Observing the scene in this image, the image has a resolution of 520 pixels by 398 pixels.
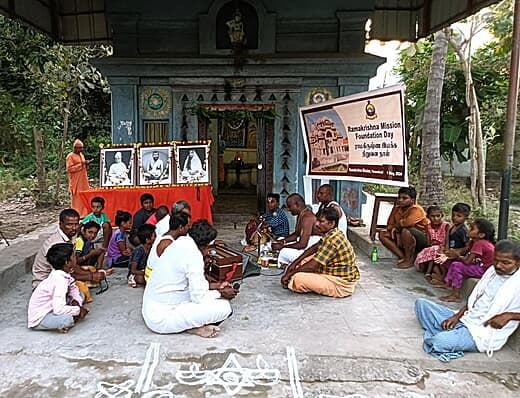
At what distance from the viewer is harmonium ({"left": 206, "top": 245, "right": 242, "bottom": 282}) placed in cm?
518

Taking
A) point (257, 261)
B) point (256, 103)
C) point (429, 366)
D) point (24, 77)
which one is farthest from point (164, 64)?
point (429, 366)

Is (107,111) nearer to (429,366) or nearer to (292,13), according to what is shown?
(292,13)

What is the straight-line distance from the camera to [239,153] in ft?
47.8

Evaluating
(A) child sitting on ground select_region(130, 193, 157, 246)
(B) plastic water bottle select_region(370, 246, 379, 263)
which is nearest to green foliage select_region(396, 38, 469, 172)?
(B) plastic water bottle select_region(370, 246, 379, 263)

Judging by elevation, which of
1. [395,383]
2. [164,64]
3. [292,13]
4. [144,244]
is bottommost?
[395,383]

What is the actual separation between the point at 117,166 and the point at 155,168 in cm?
63

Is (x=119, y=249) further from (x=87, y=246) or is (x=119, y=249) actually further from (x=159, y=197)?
(x=159, y=197)

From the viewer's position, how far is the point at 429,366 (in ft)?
11.6

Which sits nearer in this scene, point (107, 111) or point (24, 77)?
point (24, 77)

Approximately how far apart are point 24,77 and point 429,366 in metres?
7.54

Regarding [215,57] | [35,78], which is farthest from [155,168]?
[35,78]

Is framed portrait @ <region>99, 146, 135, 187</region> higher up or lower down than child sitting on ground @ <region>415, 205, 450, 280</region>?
higher up

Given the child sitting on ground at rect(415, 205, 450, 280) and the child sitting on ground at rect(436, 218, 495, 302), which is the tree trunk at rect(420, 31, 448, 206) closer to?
the child sitting on ground at rect(415, 205, 450, 280)

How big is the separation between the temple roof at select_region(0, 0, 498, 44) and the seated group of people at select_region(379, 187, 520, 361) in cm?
393
